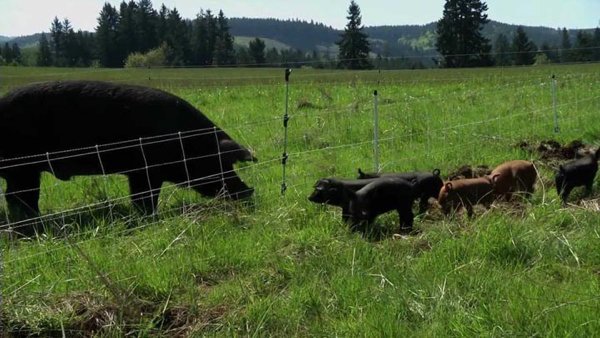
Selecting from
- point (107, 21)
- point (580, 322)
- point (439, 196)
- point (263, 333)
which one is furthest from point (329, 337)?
point (107, 21)

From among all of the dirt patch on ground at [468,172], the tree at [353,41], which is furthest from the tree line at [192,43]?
the dirt patch on ground at [468,172]

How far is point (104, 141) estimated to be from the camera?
7.33m

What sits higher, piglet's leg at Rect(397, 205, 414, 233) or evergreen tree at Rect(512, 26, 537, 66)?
evergreen tree at Rect(512, 26, 537, 66)

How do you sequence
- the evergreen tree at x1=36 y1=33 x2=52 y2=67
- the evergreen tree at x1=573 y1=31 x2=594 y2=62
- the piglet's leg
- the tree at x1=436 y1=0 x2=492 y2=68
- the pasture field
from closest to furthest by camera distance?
the pasture field → the piglet's leg → the evergreen tree at x1=573 y1=31 x2=594 y2=62 → the tree at x1=436 y1=0 x2=492 y2=68 → the evergreen tree at x1=36 y1=33 x2=52 y2=67

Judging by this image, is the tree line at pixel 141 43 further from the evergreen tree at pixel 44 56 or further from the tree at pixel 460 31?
the tree at pixel 460 31

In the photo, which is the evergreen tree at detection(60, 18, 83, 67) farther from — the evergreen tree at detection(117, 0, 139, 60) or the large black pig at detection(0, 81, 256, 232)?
the large black pig at detection(0, 81, 256, 232)

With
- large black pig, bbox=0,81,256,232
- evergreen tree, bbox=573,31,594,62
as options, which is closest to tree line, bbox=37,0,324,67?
evergreen tree, bbox=573,31,594,62

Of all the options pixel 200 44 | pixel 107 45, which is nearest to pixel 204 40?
pixel 200 44

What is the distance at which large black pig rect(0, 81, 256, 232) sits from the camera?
7.11 metres

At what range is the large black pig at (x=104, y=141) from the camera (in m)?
7.11

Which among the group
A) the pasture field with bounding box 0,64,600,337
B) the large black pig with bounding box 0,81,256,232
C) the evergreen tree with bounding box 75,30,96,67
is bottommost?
the pasture field with bounding box 0,64,600,337

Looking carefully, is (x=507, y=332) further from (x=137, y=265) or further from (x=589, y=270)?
(x=137, y=265)

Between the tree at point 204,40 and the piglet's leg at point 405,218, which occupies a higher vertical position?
the tree at point 204,40

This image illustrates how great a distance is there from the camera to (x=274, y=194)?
23.0ft
